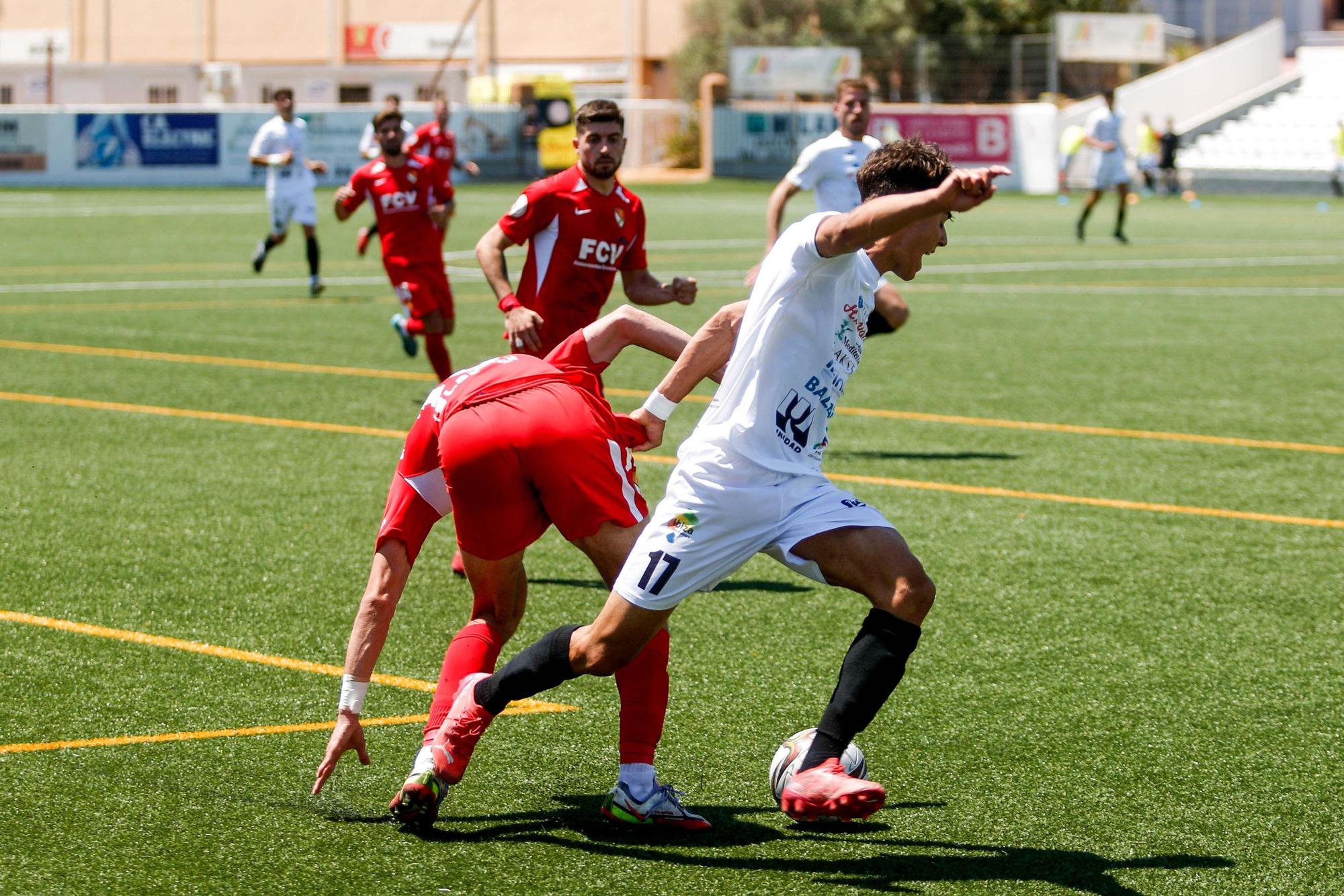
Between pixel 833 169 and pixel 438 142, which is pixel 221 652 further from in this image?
pixel 438 142

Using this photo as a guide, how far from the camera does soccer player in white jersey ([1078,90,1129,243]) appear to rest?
3089 centimetres

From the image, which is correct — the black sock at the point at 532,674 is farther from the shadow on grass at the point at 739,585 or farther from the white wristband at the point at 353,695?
the shadow on grass at the point at 739,585

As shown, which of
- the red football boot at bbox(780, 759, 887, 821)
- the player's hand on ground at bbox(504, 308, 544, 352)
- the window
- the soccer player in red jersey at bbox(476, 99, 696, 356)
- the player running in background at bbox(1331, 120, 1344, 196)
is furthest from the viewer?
the window

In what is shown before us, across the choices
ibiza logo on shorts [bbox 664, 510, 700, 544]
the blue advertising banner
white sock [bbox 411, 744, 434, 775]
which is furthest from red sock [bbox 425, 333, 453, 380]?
the blue advertising banner

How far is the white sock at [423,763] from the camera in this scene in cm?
495

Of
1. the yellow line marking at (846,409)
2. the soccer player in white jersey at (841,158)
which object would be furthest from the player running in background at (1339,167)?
Answer: the soccer player in white jersey at (841,158)

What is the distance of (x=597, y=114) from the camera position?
7824 millimetres

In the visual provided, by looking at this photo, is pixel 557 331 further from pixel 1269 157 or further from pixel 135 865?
pixel 1269 157

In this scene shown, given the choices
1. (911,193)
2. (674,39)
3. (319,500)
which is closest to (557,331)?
(319,500)

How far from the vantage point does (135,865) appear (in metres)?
4.64

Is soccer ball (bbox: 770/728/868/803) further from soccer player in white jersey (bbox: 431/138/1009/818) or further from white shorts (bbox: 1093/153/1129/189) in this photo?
white shorts (bbox: 1093/153/1129/189)

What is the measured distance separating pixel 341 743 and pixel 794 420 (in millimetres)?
1609

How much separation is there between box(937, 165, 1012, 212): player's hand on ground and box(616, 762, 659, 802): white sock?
72.9 inches

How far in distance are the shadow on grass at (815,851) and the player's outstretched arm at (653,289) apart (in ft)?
7.72
